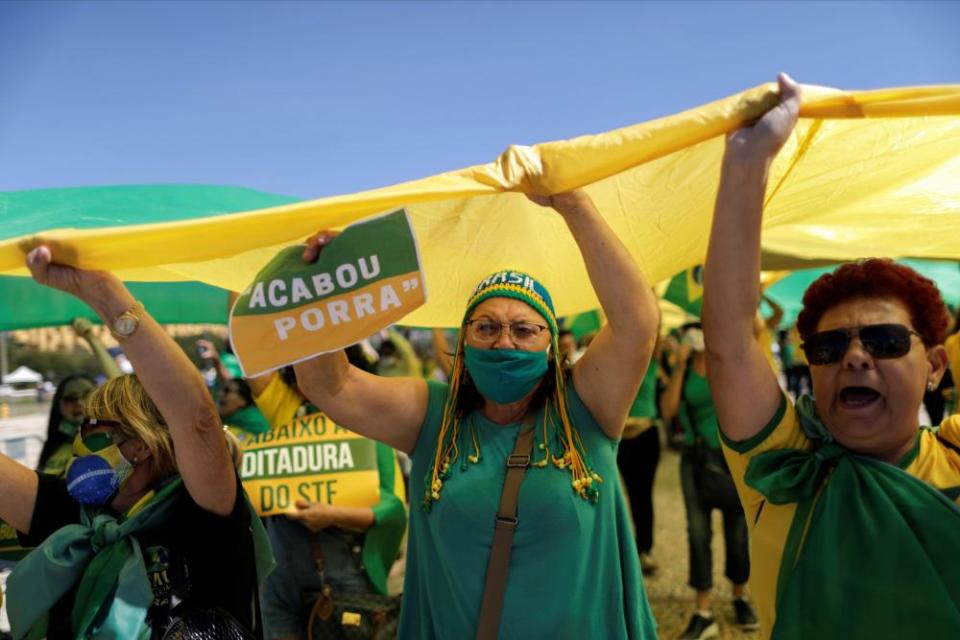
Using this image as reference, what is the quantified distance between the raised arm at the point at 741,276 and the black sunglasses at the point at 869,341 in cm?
15

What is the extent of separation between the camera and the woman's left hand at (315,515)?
322 centimetres

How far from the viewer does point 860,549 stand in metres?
1.48

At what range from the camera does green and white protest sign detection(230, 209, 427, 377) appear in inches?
64.9

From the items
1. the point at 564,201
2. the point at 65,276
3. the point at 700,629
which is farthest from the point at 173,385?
the point at 700,629

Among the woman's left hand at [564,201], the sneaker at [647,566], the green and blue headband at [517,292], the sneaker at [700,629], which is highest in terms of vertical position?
the woman's left hand at [564,201]

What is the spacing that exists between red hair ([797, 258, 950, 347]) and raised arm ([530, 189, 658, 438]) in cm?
45

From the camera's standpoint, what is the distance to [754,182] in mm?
1452

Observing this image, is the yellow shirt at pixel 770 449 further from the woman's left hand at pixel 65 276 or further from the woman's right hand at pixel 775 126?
the woman's left hand at pixel 65 276

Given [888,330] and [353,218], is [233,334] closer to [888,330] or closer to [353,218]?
[353,218]

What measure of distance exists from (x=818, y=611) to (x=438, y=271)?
152 centimetres

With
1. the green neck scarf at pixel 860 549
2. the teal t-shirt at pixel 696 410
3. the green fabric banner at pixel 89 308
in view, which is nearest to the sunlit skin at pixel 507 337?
the green neck scarf at pixel 860 549

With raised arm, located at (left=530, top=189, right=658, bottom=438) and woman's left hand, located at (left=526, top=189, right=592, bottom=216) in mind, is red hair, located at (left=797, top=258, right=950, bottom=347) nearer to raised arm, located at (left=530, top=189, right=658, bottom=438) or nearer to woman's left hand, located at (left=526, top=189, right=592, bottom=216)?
raised arm, located at (left=530, top=189, right=658, bottom=438)

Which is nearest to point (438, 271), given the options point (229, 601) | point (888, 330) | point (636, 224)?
point (636, 224)

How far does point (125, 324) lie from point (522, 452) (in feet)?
3.61
